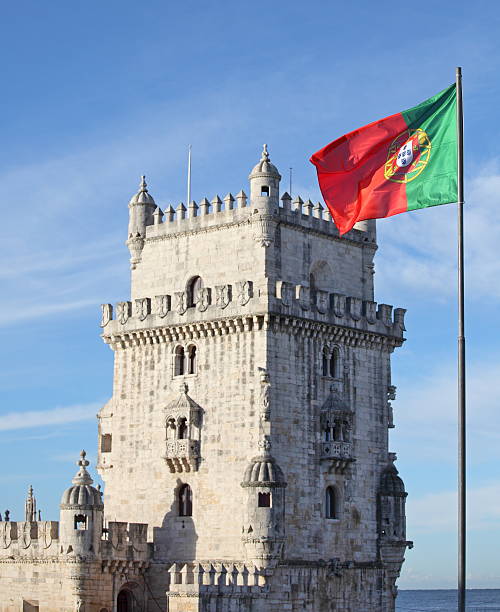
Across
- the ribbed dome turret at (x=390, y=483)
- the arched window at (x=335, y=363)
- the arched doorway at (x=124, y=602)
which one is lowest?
the arched doorway at (x=124, y=602)

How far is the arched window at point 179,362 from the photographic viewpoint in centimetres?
7238

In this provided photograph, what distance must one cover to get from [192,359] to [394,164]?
27.8 metres

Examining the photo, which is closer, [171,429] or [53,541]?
[53,541]

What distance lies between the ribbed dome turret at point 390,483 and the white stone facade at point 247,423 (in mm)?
87

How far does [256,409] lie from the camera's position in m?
68.1

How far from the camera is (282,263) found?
70625 mm

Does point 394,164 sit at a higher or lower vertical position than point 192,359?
higher

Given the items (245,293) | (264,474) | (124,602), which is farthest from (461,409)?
(124,602)

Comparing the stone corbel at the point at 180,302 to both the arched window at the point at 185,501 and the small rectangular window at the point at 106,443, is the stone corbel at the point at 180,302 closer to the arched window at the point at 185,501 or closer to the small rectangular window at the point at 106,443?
the arched window at the point at 185,501

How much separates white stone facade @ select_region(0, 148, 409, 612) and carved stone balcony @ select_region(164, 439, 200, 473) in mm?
85

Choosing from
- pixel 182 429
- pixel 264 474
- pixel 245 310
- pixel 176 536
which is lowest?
pixel 176 536

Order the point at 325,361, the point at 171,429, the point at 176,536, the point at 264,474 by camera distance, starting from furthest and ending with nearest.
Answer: the point at 325,361 < the point at 171,429 < the point at 176,536 < the point at 264,474

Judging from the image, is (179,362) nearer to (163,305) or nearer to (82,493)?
(163,305)

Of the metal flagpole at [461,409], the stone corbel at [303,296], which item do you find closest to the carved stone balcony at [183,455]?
Answer: the stone corbel at [303,296]
